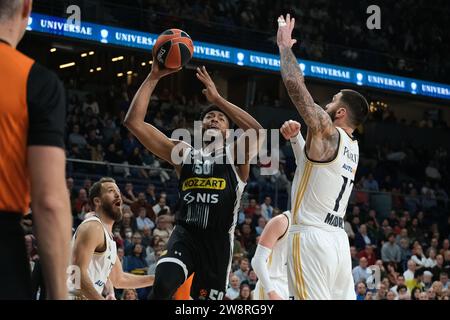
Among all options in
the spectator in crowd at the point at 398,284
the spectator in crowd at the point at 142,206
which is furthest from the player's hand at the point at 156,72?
the spectator in crowd at the point at 398,284

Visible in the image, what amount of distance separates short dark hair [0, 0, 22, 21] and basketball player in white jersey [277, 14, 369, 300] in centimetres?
311

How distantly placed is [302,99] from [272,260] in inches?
81.7

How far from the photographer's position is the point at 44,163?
2.94 meters

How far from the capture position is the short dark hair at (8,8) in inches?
120

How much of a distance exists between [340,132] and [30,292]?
3.57 m

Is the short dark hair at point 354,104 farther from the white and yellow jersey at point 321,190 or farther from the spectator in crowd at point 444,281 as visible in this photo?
the spectator in crowd at point 444,281

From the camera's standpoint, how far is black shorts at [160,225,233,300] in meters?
6.08

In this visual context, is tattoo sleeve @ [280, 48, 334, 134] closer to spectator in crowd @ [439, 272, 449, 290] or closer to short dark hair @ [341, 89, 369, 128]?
short dark hair @ [341, 89, 369, 128]

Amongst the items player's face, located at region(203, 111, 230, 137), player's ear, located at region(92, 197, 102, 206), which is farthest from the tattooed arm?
player's ear, located at region(92, 197, 102, 206)

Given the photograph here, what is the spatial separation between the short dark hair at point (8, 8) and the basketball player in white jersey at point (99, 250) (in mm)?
3505
